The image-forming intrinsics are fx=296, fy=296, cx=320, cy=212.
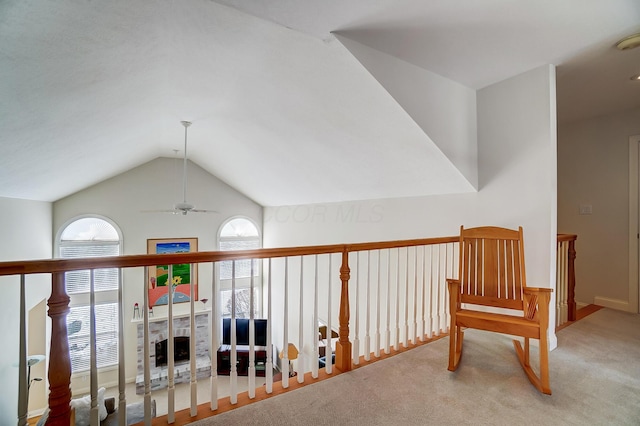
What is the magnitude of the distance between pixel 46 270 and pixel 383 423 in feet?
5.96

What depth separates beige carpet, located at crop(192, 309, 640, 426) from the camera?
1.67 meters

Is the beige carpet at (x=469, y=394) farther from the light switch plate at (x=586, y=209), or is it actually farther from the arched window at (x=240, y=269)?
the arched window at (x=240, y=269)

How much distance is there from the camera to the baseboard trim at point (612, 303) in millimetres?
3527

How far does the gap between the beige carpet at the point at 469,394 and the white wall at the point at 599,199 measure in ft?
4.88

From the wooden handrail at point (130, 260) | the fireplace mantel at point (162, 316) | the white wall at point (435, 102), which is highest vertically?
the white wall at point (435, 102)

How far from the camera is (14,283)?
12.9 feet

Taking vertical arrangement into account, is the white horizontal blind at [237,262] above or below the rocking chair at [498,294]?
below

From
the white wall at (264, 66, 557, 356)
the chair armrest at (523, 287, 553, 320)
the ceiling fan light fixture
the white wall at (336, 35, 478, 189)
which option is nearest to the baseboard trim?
the white wall at (264, 66, 557, 356)

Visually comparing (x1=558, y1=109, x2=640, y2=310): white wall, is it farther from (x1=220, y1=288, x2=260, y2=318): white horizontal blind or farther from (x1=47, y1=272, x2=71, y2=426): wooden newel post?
(x1=220, y1=288, x2=260, y2=318): white horizontal blind

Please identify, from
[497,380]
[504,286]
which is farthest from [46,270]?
[504,286]

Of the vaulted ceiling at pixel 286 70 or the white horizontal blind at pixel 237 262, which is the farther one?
the white horizontal blind at pixel 237 262

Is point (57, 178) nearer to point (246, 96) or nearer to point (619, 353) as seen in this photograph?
point (246, 96)

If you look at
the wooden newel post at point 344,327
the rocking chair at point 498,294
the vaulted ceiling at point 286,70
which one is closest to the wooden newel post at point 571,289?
the rocking chair at point 498,294

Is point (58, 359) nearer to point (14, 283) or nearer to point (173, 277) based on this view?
point (14, 283)
